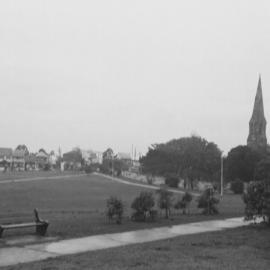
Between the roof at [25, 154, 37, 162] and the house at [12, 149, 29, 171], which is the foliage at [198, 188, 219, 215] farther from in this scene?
the roof at [25, 154, 37, 162]

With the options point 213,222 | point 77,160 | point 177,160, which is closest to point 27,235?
point 213,222

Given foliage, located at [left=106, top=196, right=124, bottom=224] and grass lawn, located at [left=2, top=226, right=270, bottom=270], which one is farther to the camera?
foliage, located at [left=106, top=196, right=124, bottom=224]

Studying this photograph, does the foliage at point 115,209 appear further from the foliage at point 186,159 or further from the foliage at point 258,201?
the foliage at point 186,159

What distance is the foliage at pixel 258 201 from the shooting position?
1505 centimetres

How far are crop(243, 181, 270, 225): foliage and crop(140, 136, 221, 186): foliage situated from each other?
52571mm

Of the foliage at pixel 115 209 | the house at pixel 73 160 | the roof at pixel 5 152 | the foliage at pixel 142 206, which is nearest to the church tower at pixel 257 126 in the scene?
the house at pixel 73 160

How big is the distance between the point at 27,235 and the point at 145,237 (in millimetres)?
2723

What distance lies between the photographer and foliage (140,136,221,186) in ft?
246

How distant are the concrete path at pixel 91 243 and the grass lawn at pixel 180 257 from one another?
0.45m

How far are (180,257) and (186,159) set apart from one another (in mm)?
70253

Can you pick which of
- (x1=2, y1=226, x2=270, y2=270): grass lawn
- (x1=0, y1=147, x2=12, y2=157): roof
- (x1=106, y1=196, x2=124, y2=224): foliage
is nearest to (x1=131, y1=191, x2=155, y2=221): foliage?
(x1=106, y1=196, x2=124, y2=224): foliage

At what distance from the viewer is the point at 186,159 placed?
7912 cm

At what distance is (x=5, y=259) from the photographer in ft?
28.7

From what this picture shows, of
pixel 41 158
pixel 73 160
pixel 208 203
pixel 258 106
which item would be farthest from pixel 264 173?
pixel 41 158
